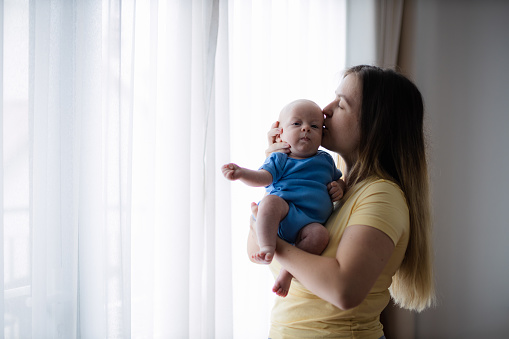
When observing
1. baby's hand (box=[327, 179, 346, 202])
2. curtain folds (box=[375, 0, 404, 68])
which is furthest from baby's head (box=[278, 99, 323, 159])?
curtain folds (box=[375, 0, 404, 68])

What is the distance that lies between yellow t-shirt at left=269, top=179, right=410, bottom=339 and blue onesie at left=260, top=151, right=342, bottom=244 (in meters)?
0.07

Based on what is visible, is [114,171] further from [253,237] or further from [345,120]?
[345,120]

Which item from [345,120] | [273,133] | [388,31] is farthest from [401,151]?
[388,31]

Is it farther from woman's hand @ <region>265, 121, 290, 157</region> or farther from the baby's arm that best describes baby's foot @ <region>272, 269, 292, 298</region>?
woman's hand @ <region>265, 121, 290, 157</region>

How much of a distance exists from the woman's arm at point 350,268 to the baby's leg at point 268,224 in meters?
0.10

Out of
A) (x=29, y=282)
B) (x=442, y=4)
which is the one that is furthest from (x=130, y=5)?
(x=442, y=4)

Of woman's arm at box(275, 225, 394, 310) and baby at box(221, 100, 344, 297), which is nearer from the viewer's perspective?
woman's arm at box(275, 225, 394, 310)

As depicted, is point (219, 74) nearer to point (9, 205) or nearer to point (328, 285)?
point (9, 205)

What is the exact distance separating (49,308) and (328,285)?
4.02 ft

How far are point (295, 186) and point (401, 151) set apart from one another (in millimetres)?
363

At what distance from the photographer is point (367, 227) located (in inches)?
39.3

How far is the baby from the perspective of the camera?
113 centimetres

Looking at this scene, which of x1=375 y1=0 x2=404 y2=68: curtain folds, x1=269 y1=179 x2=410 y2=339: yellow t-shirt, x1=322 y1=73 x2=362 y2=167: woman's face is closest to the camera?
x1=269 y1=179 x2=410 y2=339: yellow t-shirt

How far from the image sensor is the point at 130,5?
68.8 inches
